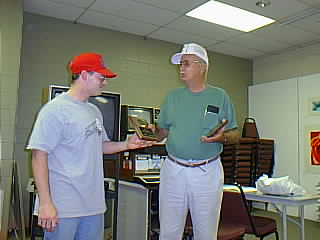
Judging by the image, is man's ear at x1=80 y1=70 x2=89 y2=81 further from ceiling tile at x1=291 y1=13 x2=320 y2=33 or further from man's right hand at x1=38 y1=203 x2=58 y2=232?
ceiling tile at x1=291 y1=13 x2=320 y2=33

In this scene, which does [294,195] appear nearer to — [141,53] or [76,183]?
[76,183]

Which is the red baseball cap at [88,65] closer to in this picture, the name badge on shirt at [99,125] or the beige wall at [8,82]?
the name badge on shirt at [99,125]

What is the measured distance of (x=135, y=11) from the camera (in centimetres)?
445

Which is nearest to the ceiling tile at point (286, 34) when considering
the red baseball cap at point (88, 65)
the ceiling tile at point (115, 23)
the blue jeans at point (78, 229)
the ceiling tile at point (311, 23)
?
the ceiling tile at point (311, 23)

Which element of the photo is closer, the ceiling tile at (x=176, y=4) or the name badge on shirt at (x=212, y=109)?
the name badge on shirt at (x=212, y=109)

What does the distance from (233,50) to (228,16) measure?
1.60m

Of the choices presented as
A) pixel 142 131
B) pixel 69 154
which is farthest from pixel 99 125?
pixel 142 131

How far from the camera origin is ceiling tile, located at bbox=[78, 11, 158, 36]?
462 cm

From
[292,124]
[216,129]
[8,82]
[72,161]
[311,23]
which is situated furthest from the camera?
[292,124]

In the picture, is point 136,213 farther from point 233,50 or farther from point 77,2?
point 233,50

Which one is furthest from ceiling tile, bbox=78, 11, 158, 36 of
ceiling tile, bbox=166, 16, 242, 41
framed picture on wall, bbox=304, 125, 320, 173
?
framed picture on wall, bbox=304, 125, 320, 173

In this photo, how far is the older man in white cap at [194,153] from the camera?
206cm

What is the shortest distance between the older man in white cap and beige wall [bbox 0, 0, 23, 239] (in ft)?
7.51

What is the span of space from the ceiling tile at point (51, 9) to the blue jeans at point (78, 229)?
341cm
